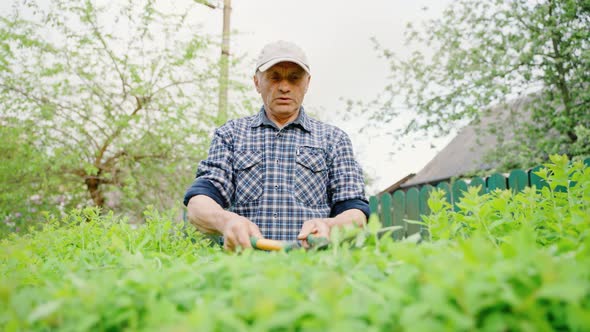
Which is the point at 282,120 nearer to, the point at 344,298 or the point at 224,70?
the point at 344,298

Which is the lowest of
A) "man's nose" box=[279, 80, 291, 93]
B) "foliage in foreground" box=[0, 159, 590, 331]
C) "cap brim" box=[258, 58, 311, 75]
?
"foliage in foreground" box=[0, 159, 590, 331]

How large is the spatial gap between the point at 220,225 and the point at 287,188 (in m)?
1.02

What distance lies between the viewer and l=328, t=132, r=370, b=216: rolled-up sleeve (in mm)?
3020

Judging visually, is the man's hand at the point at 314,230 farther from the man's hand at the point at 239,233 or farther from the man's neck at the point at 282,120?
the man's neck at the point at 282,120

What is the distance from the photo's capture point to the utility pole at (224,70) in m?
8.28

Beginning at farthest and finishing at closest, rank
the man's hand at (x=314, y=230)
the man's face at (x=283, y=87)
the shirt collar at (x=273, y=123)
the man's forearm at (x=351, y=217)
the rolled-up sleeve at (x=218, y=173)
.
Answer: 1. the shirt collar at (x=273, y=123)
2. the man's face at (x=283, y=87)
3. the rolled-up sleeve at (x=218, y=173)
4. the man's forearm at (x=351, y=217)
5. the man's hand at (x=314, y=230)

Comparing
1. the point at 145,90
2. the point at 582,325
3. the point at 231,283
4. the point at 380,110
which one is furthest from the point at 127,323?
the point at 380,110

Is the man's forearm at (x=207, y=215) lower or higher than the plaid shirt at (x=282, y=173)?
lower

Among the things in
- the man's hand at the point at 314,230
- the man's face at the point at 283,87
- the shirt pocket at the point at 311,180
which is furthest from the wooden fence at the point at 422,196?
the man's hand at the point at 314,230

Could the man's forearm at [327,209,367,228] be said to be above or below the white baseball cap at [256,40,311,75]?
below

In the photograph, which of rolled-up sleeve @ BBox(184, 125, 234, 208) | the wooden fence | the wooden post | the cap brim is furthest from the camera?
the wooden post

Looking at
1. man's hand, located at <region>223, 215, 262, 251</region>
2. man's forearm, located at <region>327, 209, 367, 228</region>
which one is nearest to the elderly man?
man's forearm, located at <region>327, 209, 367, 228</region>

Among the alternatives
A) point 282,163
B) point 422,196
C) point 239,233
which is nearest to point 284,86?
point 282,163

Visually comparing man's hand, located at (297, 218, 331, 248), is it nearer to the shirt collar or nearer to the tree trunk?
the shirt collar
